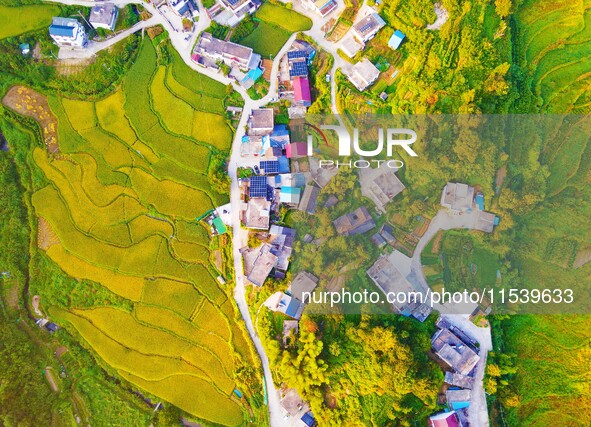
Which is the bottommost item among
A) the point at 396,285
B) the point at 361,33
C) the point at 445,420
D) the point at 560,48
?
the point at 445,420

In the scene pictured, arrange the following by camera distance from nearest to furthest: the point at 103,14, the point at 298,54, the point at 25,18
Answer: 1. the point at 298,54
2. the point at 103,14
3. the point at 25,18

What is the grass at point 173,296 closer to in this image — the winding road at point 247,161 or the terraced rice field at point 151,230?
the terraced rice field at point 151,230

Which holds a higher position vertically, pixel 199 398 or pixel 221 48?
pixel 221 48

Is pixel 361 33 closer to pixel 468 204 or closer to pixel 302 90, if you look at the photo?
pixel 302 90

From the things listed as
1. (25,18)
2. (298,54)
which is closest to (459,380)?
(298,54)

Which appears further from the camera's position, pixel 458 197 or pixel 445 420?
pixel 458 197

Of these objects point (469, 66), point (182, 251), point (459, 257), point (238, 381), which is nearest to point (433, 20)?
point (469, 66)

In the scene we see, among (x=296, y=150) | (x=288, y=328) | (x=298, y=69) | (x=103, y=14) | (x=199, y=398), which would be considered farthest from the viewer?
(x=103, y=14)
